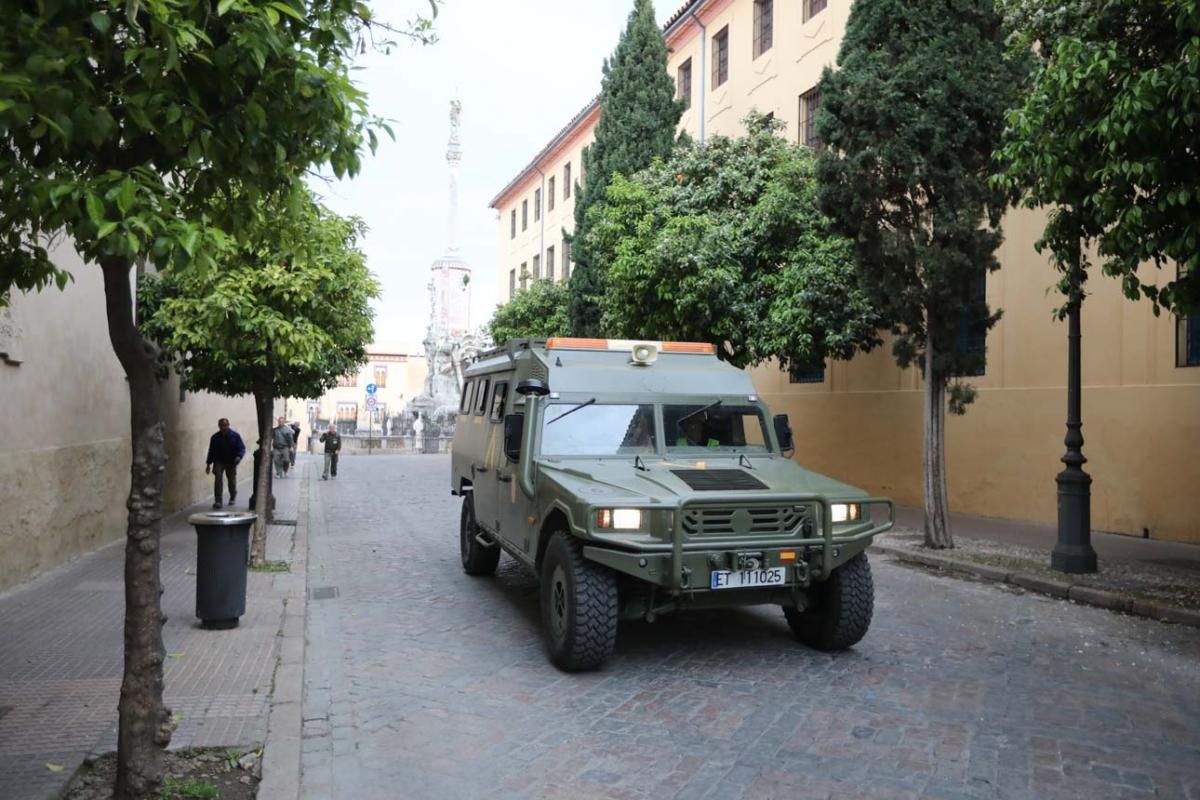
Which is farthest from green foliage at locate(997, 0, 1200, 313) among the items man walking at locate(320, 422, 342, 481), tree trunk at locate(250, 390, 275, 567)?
man walking at locate(320, 422, 342, 481)

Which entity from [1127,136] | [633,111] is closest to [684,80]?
[633,111]

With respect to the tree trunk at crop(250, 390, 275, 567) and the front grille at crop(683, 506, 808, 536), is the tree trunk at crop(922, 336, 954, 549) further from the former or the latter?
the tree trunk at crop(250, 390, 275, 567)

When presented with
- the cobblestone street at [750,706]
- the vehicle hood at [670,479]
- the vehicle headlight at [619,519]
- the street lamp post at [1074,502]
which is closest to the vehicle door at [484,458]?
the cobblestone street at [750,706]

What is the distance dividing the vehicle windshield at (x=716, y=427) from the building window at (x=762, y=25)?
18068 millimetres

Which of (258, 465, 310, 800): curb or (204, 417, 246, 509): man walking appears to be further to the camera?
(204, 417, 246, 509): man walking

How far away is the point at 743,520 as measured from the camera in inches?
235

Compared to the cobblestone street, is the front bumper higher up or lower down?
higher up

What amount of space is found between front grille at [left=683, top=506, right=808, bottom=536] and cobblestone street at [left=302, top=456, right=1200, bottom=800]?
3.29ft

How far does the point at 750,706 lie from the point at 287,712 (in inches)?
108

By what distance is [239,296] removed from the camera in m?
9.32

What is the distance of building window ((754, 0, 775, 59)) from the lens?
75.4ft

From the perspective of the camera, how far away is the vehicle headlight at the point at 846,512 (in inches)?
246

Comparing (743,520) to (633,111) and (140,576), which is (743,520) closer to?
(140,576)

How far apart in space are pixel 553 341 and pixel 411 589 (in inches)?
130
